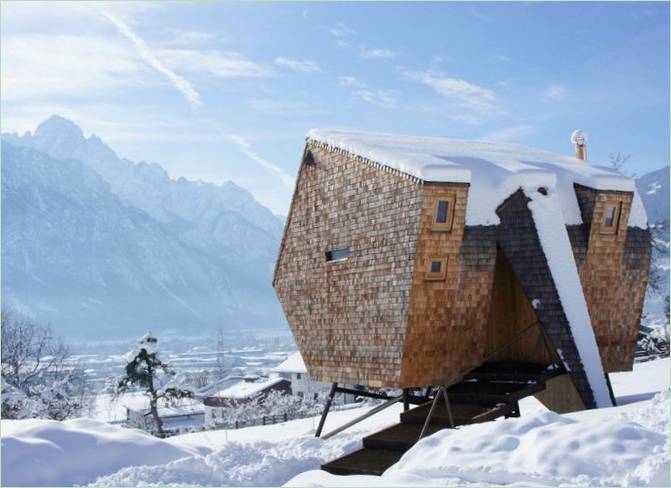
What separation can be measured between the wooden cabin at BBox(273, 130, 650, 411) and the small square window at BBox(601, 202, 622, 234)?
19 mm

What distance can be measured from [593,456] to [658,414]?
2.15 meters

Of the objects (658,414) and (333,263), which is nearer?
(658,414)

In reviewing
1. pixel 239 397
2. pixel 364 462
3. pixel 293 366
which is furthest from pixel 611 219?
pixel 239 397

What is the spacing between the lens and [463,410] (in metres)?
14.8

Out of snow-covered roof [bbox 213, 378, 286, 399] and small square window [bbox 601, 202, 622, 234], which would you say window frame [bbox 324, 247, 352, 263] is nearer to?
small square window [bbox 601, 202, 622, 234]

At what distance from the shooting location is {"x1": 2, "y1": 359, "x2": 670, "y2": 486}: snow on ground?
8586 mm

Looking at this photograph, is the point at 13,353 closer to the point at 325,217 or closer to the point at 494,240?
the point at 325,217

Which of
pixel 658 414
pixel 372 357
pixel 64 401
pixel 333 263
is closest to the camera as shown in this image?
pixel 658 414

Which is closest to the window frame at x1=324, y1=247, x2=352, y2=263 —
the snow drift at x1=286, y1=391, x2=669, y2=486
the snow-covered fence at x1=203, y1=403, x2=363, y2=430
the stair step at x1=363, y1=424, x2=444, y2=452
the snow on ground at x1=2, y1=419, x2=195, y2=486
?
the stair step at x1=363, y1=424, x2=444, y2=452

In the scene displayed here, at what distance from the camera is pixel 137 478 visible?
11.7 metres

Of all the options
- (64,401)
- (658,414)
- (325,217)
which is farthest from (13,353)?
(658,414)

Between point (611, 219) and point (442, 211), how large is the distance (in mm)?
3869

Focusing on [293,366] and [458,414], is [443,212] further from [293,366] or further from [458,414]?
[293,366]

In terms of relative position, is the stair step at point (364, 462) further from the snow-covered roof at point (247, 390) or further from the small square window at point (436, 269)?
the snow-covered roof at point (247, 390)
